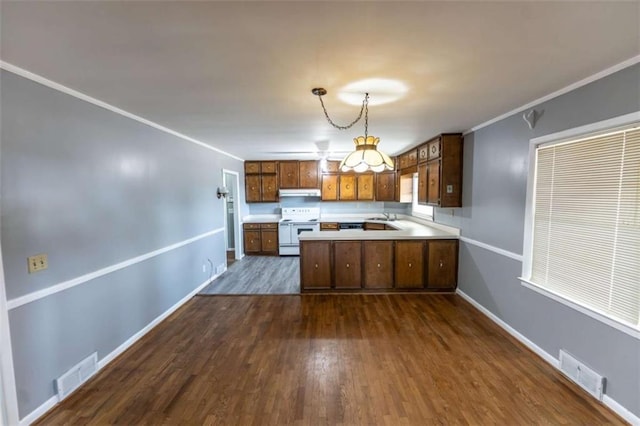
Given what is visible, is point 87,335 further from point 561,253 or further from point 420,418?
point 561,253

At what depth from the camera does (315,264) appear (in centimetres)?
411

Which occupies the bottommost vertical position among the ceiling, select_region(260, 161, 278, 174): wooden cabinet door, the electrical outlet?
the electrical outlet

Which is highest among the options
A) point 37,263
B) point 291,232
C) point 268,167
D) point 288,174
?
point 268,167

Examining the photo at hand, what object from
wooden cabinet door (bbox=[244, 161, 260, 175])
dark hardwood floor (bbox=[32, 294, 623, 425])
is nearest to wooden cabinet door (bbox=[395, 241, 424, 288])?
Answer: dark hardwood floor (bbox=[32, 294, 623, 425])

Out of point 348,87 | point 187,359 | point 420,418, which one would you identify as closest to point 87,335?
point 187,359

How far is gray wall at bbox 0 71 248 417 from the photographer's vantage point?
69.8 inches

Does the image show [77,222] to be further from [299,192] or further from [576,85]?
[299,192]

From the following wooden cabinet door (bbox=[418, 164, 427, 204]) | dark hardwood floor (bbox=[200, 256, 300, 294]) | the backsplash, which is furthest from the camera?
the backsplash

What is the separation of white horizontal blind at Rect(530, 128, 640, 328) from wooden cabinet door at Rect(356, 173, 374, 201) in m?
4.11

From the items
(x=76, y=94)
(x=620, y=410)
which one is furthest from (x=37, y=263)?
(x=620, y=410)

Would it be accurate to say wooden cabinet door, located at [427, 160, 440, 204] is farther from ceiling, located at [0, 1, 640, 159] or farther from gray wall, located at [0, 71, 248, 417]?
gray wall, located at [0, 71, 248, 417]

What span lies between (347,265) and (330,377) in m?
1.98

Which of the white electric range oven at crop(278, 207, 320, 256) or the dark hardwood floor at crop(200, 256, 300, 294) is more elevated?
the white electric range oven at crop(278, 207, 320, 256)

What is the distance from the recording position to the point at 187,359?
252 cm
